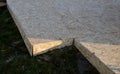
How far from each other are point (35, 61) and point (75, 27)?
0.75 meters

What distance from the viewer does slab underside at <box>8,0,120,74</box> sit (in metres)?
2.72

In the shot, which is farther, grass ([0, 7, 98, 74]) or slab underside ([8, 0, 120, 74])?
grass ([0, 7, 98, 74])

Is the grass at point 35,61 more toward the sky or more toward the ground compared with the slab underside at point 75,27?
more toward the ground

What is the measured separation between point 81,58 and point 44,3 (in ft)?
5.51

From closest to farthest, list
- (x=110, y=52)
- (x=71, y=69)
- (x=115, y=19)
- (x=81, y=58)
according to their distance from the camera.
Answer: (x=110, y=52) → (x=71, y=69) → (x=81, y=58) → (x=115, y=19)

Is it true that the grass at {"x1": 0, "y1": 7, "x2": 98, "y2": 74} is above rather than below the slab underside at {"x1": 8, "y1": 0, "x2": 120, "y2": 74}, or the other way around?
below

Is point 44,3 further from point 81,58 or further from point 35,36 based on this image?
point 81,58

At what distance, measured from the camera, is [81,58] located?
3.05 m

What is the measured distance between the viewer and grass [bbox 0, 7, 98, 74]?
9.41ft

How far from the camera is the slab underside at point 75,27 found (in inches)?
107

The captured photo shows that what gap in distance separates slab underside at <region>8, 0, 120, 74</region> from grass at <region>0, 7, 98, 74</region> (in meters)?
0.09

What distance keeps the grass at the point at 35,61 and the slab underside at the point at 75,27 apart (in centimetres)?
9

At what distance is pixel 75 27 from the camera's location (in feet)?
11.0

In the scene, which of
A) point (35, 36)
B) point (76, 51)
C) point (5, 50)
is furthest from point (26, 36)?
point (76, 51)
